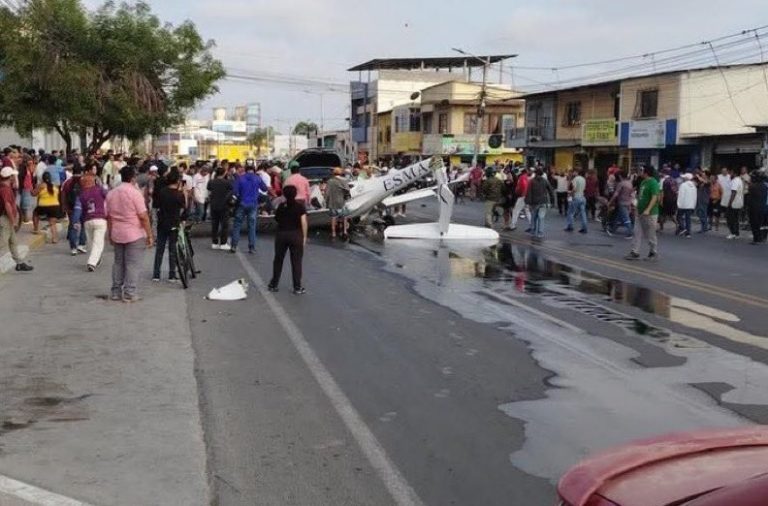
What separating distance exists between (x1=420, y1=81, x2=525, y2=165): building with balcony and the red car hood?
215 ft

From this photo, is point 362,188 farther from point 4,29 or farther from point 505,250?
point 4,29

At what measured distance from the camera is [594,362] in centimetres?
891

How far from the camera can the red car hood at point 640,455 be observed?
10.5 feet

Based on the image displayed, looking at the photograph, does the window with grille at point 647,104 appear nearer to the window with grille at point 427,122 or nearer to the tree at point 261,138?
the window with grille at point 427,122

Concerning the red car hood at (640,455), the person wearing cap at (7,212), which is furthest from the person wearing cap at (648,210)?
the red car hood at (640,455)

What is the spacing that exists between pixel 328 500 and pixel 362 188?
60.5 ft

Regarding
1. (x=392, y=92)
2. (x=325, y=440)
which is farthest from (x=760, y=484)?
(x=392, y=92)

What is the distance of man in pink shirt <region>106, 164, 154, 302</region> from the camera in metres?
12.3

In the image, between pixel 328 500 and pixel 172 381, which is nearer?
pixel 328 500

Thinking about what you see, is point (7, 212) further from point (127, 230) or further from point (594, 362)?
point (594, 362)

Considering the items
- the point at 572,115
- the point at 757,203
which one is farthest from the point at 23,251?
the point at 572,115

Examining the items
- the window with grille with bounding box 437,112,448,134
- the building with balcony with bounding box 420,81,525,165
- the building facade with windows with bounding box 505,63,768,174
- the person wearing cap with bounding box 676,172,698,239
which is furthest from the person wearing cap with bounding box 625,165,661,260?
the window with grille with bounding box 437,112,448,134

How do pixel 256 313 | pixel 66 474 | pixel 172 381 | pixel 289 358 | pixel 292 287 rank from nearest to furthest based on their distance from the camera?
1. pixel 66 474
2. pixel 172 381
3. pixel 289 358
4. pixel 256 313
5. pixel 292 287

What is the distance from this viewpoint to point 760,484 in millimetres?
2531
